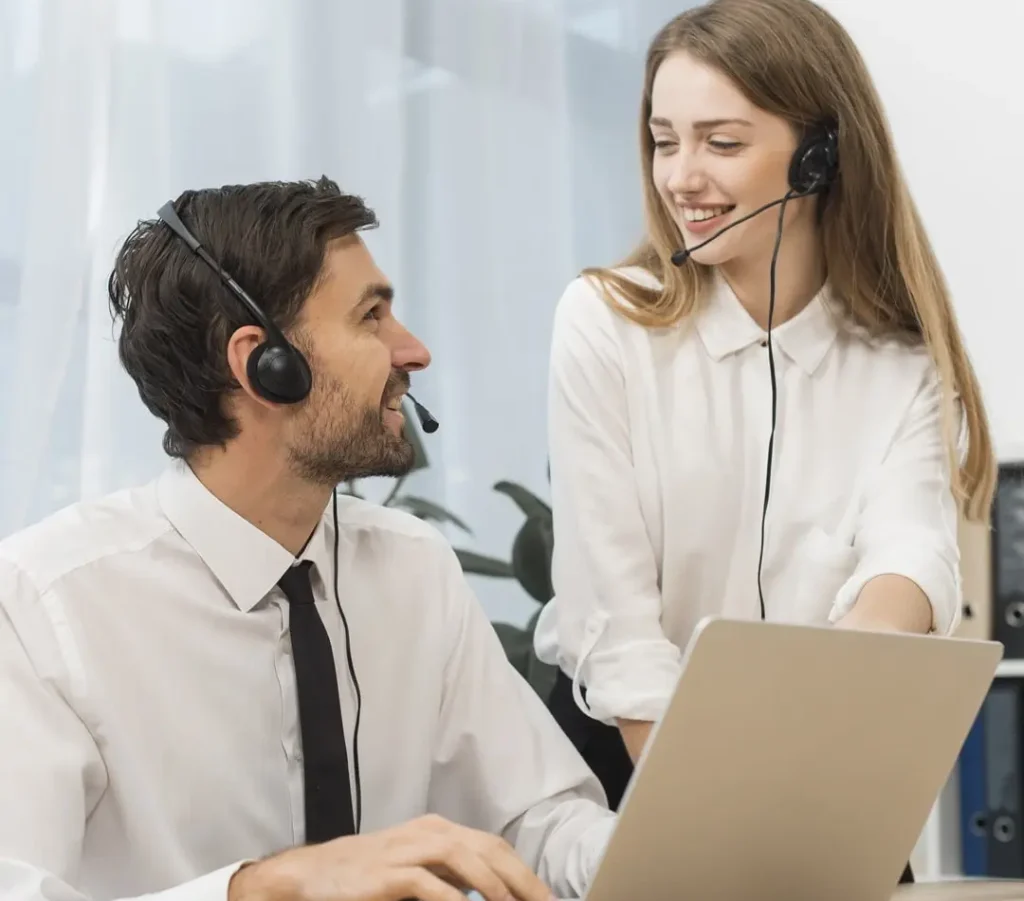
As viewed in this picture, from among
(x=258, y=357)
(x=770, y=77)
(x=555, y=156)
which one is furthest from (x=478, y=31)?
(x=258, y=357)

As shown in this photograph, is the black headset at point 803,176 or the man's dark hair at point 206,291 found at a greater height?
the black headset at point 803,176

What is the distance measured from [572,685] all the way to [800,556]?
329 millimetres

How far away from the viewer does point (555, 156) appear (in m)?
2.96

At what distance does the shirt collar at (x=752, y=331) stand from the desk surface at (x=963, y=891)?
27.2 inches

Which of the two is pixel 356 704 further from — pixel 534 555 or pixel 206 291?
pixel 534 555

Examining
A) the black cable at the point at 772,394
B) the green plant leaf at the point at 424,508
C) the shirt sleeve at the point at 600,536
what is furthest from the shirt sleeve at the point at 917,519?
the green plant leaf at the point at 424,508

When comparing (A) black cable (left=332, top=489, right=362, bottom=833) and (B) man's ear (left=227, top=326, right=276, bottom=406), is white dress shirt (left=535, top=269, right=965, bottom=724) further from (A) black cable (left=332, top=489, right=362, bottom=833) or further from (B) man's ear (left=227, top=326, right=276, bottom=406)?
(B) man's ear (left=227, top=326, right=276, bottom=406)

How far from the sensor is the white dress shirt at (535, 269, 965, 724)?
62.2 inches

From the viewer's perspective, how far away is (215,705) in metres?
1.27

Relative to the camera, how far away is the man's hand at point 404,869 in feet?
2.90

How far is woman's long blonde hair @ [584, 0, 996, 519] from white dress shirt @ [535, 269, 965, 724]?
0.03m

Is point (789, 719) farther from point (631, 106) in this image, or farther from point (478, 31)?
point (631, 106)

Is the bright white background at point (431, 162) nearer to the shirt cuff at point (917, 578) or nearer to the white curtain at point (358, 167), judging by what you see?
the white curtain at point (358, 167)

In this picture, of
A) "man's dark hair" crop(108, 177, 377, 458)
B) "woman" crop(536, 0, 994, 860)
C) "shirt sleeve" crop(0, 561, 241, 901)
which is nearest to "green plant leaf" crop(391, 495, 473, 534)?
"woman" crop(536, 0, 994, 860)
